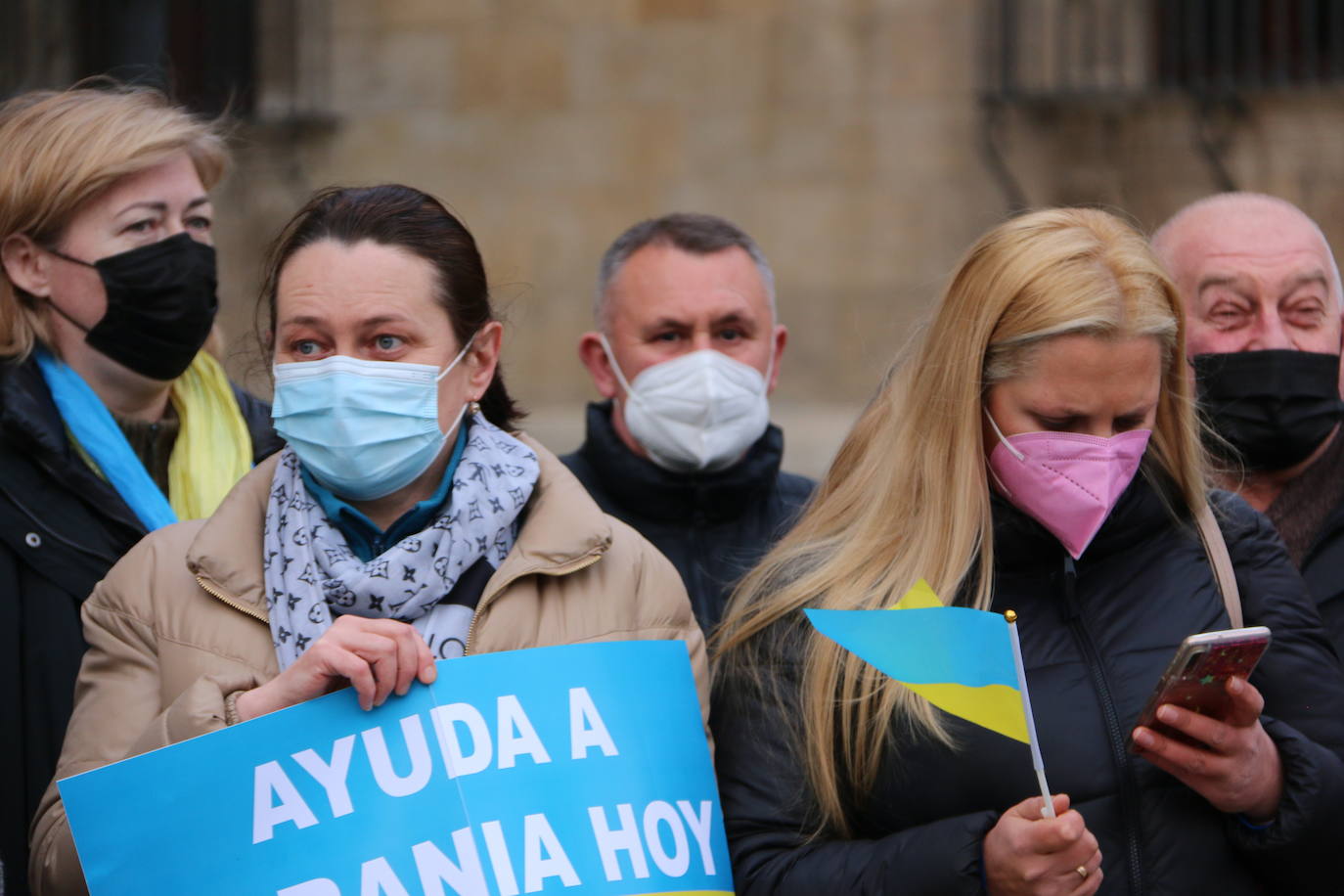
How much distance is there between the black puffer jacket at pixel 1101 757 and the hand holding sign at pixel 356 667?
606 mm

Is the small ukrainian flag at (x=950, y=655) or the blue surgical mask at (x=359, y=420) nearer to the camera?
the small ukrainian flag at (x=950, y=655)

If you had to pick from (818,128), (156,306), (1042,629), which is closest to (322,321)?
(156,306)

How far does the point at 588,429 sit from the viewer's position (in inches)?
160

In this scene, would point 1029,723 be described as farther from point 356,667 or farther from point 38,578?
point 38,578

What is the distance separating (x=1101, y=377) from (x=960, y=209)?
4.40 m

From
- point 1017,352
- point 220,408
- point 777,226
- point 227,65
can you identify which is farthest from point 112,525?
point 227,65

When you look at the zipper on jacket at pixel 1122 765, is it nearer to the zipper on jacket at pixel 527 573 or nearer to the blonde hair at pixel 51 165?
the zipper on jacket at pixel 527 573

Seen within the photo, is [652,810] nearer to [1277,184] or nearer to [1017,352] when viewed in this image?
[1017,352]

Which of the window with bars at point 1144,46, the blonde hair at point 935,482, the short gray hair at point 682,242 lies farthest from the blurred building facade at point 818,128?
the blonde hair at point 935,482

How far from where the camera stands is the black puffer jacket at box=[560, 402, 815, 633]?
→ 3.81m

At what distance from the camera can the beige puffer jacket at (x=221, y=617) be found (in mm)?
2555

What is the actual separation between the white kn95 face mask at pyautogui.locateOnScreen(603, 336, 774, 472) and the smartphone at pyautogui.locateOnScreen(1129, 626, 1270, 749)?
4.98 ft

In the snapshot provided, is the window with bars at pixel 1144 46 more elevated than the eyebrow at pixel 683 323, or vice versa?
the window with bars at pixel 1144 46

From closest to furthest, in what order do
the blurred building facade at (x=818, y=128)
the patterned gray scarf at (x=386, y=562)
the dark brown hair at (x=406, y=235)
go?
1. the patterned gray scarf at (x=386, y=562)
2. the dark brown hair at (x=406, y=235)
3. the blurred building facade at (x=818, y=128)
